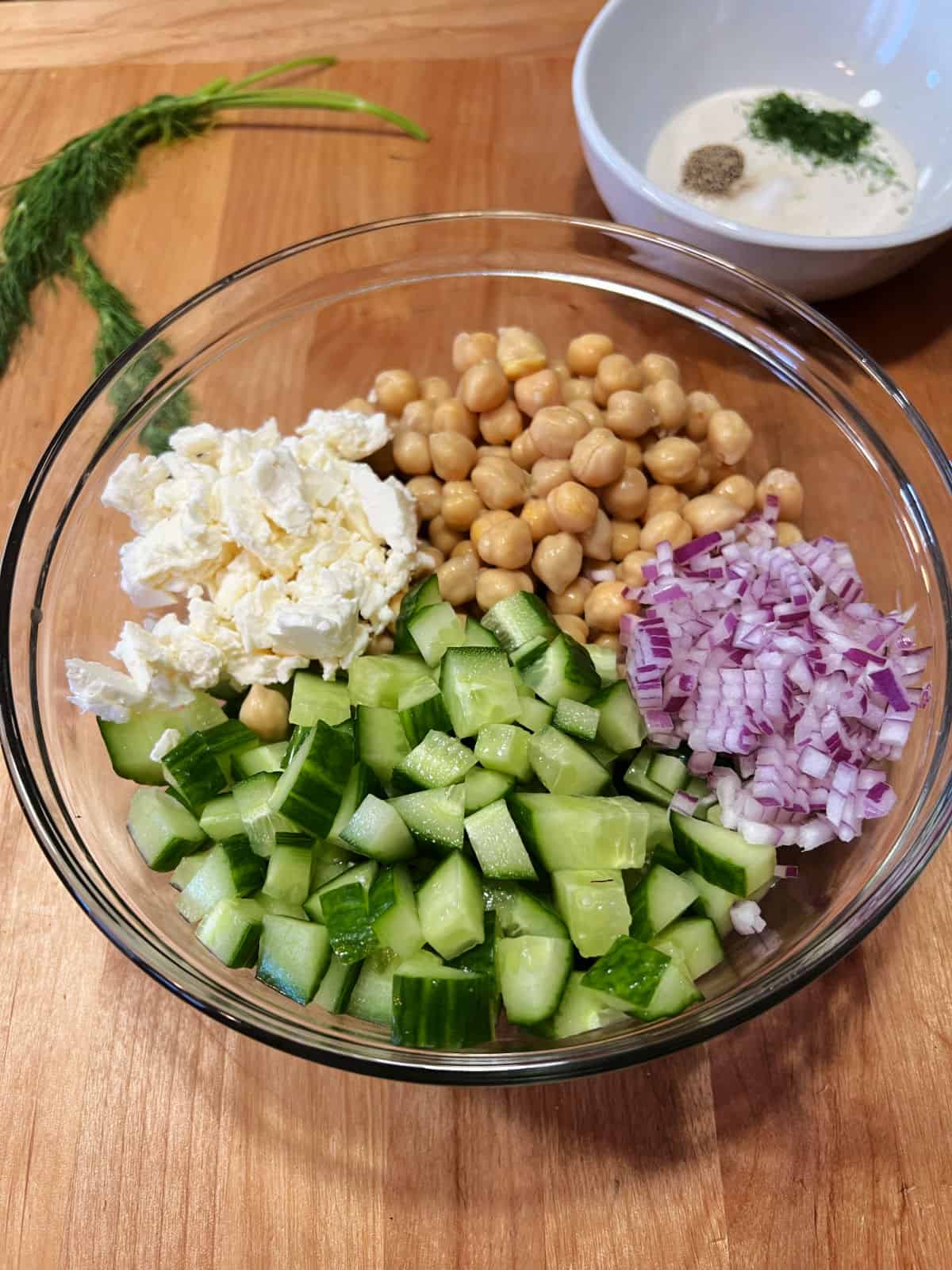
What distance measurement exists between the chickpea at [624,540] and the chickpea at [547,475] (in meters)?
0.14

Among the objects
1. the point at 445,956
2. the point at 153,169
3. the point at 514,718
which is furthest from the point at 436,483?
the point at 153,169

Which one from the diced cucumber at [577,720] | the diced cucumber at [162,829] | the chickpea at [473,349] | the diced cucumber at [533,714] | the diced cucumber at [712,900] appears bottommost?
the diced cucumber at [162,829]

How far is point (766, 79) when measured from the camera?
221 centimetres

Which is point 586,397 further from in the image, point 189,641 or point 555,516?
point 189,641

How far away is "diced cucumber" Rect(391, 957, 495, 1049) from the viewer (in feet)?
3.80

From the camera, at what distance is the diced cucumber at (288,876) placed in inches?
51.1

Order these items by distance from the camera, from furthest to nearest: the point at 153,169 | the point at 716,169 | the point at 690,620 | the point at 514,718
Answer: the point at 153,169, the point at 716,169, the point at 690,620, the point at 514,718

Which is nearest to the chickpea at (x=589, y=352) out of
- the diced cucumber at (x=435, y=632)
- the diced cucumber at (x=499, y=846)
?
the diced cucumber at (x=435, y=632)

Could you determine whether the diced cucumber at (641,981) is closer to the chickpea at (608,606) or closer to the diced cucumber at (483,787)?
the diced cucumber at (483,787)

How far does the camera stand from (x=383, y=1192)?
52.2 inches

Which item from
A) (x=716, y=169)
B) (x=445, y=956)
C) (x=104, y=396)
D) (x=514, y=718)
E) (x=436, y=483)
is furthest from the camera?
(x=716, y=169)

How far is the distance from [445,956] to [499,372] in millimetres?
1044

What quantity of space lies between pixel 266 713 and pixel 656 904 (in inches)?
25.9

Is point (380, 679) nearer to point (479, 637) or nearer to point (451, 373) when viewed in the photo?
point (479, 637)
